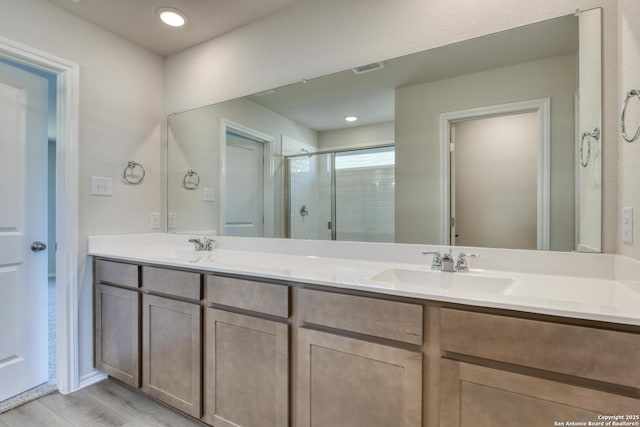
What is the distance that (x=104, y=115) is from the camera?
217 cm

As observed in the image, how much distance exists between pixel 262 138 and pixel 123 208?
3.74 ft

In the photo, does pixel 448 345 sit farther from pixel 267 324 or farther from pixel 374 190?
pixel 374 190

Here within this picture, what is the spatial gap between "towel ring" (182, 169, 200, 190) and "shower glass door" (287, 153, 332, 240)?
2.78ft

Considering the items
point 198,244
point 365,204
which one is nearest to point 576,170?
point 365,204

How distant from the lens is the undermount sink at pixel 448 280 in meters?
1.28

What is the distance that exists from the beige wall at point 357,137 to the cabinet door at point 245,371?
101 cm

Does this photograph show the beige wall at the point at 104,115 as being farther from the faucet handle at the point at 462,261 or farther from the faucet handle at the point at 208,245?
the faucet handle at the point at 462,261

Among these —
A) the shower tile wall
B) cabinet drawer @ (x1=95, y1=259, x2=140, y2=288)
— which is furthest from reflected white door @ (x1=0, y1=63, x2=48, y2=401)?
the shower tile wall

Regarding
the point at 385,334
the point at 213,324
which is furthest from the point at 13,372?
the point at 385,334

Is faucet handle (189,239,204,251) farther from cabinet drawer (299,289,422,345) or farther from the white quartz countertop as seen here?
cabinet drawer (299,289,422,345)

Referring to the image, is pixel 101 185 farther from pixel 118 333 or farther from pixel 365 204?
pixel 365 204

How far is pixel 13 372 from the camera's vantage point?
191 centimetres

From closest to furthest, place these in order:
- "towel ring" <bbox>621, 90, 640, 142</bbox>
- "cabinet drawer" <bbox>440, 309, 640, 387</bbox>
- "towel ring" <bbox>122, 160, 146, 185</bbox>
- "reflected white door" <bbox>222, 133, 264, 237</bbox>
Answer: "cabinet drawer" <bbox>440, 309, 640, 387</bbox>
"towel ring" <bbox>621, 90, 640, 142</bbox>
"reflected white door" <bbox>222, 133, 264, 237</bbox>
"towel ring" <bbox>122, 160, 146, 185</bbox>

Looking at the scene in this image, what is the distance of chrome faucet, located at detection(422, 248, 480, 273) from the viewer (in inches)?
55.2
